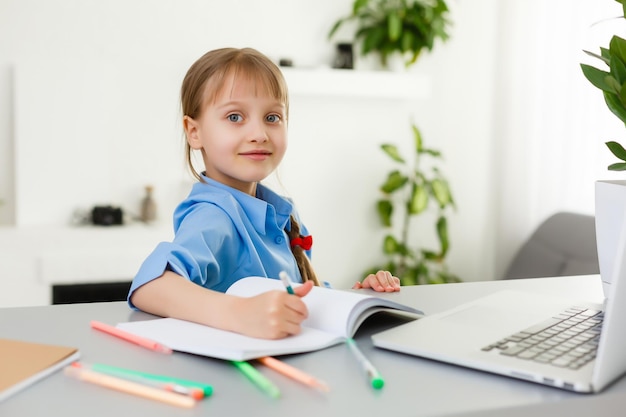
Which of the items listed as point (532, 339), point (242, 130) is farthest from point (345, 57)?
point (532, 339)

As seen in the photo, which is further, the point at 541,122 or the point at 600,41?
the point at 541,122

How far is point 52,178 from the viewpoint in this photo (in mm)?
3404

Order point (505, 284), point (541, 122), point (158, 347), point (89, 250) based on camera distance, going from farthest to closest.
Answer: point (541, 122) → point (89, 250) → point (505, 284) → point (158, 347)

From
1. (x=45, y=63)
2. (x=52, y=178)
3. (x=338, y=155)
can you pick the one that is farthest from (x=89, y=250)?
(x=338, y=155)

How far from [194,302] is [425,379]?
326mm

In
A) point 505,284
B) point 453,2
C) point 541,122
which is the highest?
point 453,2

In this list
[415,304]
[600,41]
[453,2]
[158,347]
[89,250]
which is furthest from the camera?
[453,2]

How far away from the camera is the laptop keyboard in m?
0.84

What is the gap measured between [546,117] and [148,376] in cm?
330

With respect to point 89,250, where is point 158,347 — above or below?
above

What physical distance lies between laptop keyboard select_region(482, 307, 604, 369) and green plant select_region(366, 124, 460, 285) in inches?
108

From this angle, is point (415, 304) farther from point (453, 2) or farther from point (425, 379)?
point (453, 2)

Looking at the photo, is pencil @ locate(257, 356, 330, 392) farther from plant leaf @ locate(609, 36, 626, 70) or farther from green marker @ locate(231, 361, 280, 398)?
plant leaf @ locate(609, 36, 626, 70)

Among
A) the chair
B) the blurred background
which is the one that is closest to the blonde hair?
the blurred background
